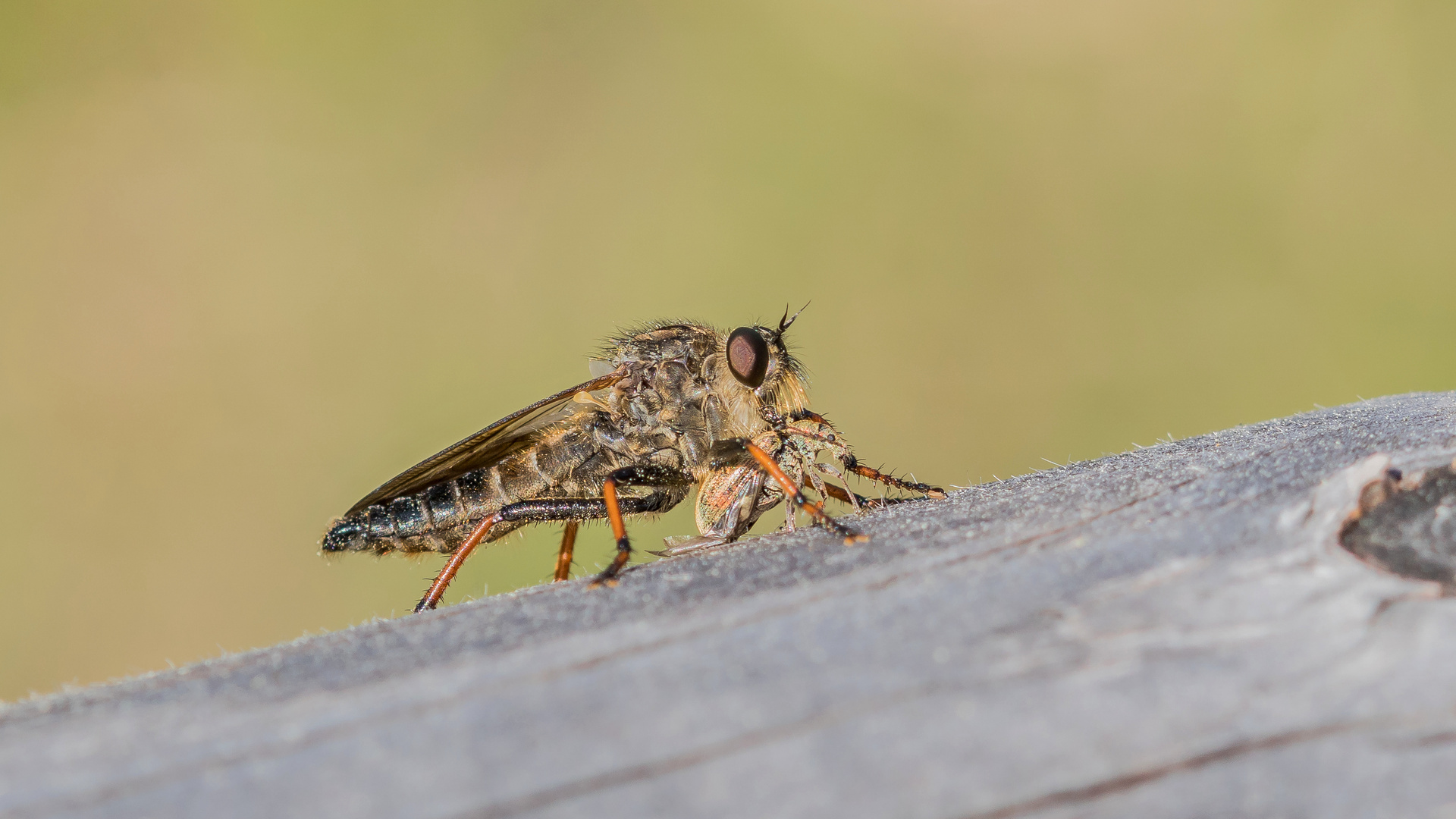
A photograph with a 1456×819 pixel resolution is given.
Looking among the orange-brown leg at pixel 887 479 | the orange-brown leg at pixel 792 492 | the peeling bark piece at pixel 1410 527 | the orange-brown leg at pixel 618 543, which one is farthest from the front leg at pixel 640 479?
the peeling bark piece at pixel 1410 527

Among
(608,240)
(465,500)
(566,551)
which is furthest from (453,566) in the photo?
(608,240)

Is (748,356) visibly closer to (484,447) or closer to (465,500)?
(484,447)

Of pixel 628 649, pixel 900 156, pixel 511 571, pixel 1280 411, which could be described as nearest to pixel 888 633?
pixel 628 649

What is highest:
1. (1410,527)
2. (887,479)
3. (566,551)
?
(566,551)

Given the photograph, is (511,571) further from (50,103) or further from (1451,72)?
(1451,72)

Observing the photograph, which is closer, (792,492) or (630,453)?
(792,492)

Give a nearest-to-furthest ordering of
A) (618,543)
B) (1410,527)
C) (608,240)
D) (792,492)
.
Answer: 1. (1410,527)
2. (618,543)
3. (792,492)
4. (608,240)
